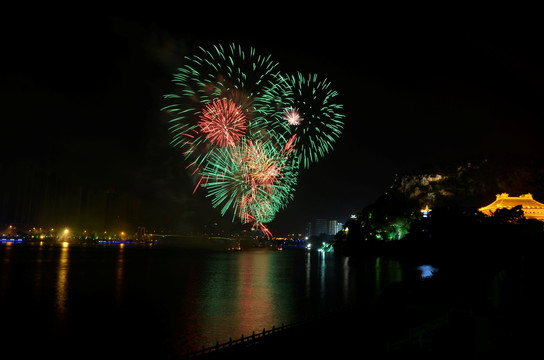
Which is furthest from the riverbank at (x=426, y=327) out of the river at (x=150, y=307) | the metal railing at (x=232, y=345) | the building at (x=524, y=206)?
the building at (x=524, y=206)

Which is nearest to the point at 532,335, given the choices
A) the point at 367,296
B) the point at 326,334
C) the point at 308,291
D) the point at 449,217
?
the point at 326,334

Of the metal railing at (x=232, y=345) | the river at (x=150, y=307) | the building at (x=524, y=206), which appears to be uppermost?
the building at (x=524, y=206)

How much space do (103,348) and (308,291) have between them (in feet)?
74.6

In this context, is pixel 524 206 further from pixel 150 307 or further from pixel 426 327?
pixel 426 327

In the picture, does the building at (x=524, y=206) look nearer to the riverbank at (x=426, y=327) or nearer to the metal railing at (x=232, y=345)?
the riverbank at (x=426, y=327)

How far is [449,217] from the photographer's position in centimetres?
4838

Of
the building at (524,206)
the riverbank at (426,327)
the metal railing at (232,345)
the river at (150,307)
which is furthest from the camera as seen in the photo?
the building at (524,206)

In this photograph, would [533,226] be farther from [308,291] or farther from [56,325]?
[56,325]

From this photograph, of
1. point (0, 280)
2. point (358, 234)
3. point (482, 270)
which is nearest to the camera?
point (482, 270)

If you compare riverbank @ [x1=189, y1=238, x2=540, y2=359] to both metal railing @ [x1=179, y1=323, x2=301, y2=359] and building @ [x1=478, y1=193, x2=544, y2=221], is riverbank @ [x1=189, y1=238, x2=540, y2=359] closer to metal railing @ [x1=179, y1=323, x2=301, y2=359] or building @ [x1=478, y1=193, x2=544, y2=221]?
metal railing @ [x1=179, y1=323, x2=301, y2=359]

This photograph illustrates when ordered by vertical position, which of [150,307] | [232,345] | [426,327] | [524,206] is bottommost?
[150,307]

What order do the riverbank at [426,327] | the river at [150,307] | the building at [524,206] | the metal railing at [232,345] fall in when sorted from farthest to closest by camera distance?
the building at [524,206] < the river at [150,307] < the riverbank at [426,327] < the metal railing at [232,345]

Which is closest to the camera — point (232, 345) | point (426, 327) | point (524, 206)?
point (232, 345)

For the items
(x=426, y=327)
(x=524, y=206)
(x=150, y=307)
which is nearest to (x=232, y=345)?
(x=426, y=327)
